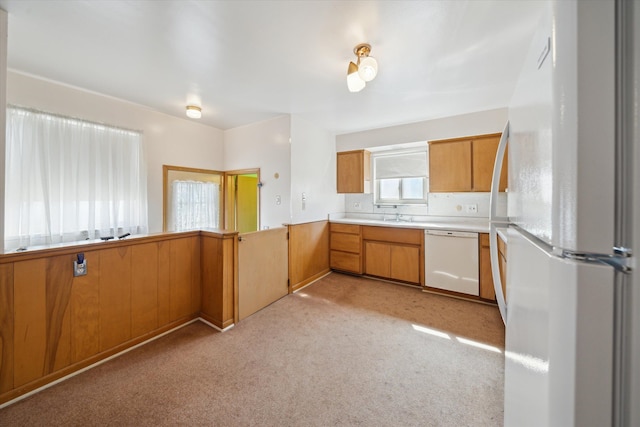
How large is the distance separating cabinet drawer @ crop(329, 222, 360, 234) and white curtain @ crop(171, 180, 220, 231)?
208 centimetres

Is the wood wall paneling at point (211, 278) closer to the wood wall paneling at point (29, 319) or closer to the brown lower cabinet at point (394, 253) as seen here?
the wood wall paneling at point (29, 319)

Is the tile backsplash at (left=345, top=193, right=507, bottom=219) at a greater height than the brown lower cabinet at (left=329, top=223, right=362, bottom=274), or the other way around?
the tile backsplash at (left=345, top=193, right=507, bottom=219)

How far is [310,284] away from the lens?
3.66 m

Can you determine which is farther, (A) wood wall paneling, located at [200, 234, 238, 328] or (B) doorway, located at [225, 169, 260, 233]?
(B) doorway, located at [225, 169, 260, 233]

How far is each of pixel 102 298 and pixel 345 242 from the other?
308 centimetres

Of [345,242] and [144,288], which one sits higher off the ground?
[345,242]

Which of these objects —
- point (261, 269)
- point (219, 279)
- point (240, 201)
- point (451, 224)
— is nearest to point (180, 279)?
point (219, 279)

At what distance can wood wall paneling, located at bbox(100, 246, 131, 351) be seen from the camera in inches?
76.5

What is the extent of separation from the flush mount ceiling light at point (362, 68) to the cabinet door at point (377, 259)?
247 cm

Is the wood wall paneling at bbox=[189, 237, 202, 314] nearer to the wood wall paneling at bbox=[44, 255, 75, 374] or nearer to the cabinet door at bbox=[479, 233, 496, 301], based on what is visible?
the wood wall paneling at bbox=[44, 255, 75, 374]

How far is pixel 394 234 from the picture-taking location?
360cm

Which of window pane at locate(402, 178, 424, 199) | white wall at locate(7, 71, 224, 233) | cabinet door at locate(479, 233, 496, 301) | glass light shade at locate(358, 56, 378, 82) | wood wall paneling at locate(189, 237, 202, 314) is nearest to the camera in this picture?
glass light shade at locate(358, 56, 378, 82)

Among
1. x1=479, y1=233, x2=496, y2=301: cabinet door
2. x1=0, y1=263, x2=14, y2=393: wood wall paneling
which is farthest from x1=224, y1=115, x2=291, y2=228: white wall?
x1=479, y1=233, x2=496, y2=301: cabinet door

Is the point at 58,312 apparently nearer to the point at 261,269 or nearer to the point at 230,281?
the point at 230,281
